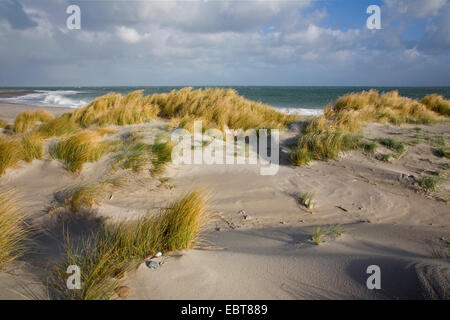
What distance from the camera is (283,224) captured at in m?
3.35

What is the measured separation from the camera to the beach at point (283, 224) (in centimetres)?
181

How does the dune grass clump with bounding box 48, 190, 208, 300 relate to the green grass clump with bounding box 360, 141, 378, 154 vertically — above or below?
below

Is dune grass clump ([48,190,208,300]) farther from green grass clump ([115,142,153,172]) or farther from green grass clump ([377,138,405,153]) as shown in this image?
green grass clump ([377,138,405,153])

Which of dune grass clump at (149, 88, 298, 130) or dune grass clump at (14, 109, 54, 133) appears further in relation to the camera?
dune grass clump at (149, 88, 298, 130)

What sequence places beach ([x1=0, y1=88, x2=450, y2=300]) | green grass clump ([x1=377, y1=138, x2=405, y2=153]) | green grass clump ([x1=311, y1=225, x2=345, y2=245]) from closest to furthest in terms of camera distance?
1. beach ([x1=0, y1=88, x2=450, y2=300])
2. green grass clump ([x1=311, y1=225, x2=345, y2=245])
3. green grass clump ([x1=377, y1=138, x2=405, y2=153])

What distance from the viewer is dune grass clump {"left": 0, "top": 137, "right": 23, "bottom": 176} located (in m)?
4.16

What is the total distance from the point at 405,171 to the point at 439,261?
10.9 ft

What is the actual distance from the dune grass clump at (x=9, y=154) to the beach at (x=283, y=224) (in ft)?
0.41

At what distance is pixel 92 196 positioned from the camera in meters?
3.34

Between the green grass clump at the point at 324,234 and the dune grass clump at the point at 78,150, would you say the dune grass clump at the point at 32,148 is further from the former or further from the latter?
the green grass clump at the point at 324,234

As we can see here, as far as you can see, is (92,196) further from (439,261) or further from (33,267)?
(439,261)

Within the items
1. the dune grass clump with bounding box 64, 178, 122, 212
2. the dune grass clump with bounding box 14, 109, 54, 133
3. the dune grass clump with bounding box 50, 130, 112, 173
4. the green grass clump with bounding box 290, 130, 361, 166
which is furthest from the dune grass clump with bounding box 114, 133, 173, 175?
the dune grass clump with bounding box 14, 109, 54, 133

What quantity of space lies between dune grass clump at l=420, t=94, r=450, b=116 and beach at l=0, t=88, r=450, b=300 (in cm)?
493
